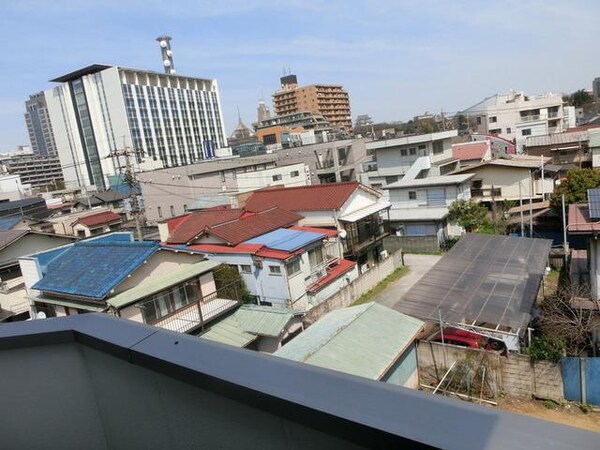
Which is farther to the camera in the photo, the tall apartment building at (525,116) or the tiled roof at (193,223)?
the tall apartment building at (525,116)

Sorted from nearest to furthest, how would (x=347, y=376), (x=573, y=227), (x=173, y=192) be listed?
(x=347, y=376) < (x=573, y=227) < (x=173, y=192)

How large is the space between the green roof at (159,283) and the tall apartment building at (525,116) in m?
38.4

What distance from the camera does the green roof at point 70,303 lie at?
11.6m

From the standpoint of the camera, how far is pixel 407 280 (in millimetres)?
19078

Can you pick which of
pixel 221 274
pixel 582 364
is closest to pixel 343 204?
pixel 221 274

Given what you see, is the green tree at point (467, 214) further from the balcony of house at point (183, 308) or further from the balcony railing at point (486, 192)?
the balcony of house at point (183, 308)

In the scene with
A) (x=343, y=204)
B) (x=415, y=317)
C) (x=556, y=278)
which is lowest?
(x=556, y=278)

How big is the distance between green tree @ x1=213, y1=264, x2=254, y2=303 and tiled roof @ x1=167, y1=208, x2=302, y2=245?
114 cm

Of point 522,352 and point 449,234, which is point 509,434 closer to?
point 522,352

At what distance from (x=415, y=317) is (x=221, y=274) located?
7.23 meters

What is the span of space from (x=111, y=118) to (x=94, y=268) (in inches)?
2504

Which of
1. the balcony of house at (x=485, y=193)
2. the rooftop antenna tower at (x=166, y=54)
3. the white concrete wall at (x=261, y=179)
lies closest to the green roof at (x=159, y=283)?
the white concrete wall at (x=261, y=179)

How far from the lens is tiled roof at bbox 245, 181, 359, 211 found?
20.1 meters

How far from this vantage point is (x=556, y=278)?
666 inches
